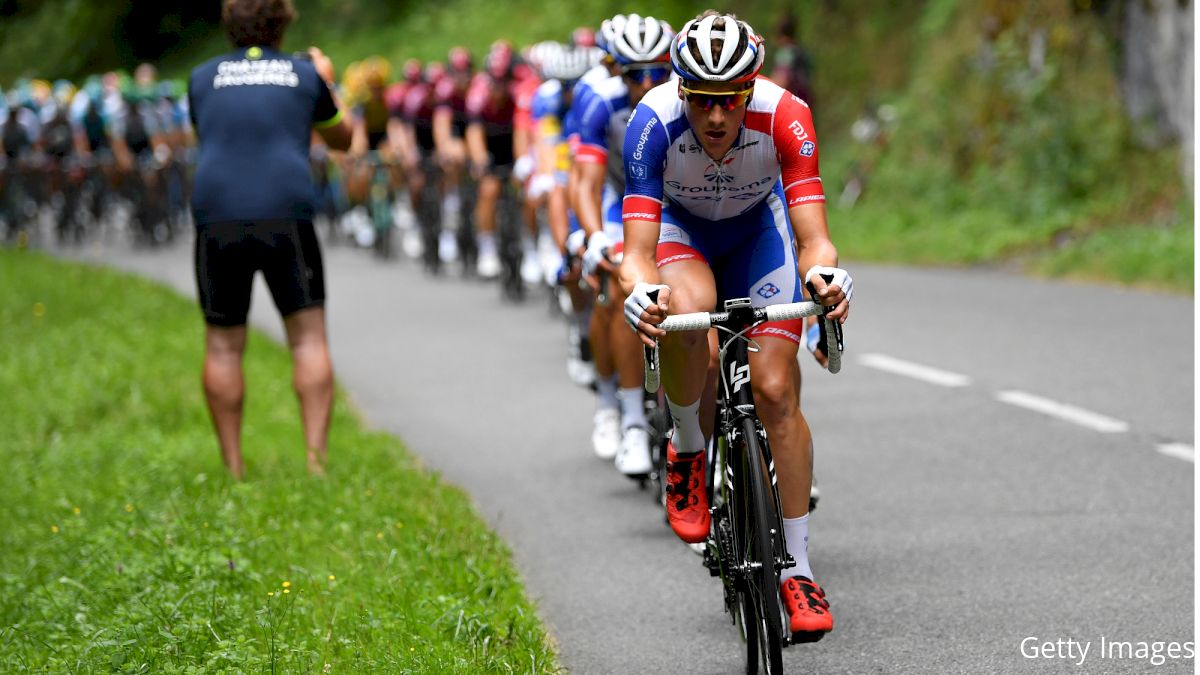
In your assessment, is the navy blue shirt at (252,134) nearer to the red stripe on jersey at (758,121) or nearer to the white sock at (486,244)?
the red stripe on jersey at (758,121)

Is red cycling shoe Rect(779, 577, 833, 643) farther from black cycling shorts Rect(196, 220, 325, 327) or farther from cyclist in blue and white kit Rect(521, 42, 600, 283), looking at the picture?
cyclist in blue and white kit Rect(521, 42, 600, 283)

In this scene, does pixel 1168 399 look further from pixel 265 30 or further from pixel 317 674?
pixel 317 674

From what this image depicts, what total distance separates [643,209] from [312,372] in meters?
2.93

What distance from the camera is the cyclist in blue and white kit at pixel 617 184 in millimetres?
7562

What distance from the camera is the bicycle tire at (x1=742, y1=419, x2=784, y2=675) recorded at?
16.7ft

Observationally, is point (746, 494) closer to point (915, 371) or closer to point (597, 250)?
point (597, 250)

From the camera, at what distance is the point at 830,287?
513 cm

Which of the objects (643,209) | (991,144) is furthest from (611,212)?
(991,144)

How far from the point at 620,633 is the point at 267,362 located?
694 centimetres

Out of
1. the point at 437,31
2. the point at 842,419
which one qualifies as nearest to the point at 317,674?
the point at 842,419

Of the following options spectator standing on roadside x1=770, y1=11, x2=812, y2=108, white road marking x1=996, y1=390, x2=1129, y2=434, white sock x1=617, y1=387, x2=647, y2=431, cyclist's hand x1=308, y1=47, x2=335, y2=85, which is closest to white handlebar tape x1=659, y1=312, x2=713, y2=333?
white sock x1=617, y1=387, x2=647, y2=431

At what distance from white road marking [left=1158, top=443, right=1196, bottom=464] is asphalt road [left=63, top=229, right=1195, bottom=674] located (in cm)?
2

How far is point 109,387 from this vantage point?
11695mm

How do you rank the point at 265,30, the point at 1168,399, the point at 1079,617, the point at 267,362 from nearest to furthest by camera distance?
the point at 1079,617 → the point at 265,30 → the point at 1168,399 → the point at 267,362
